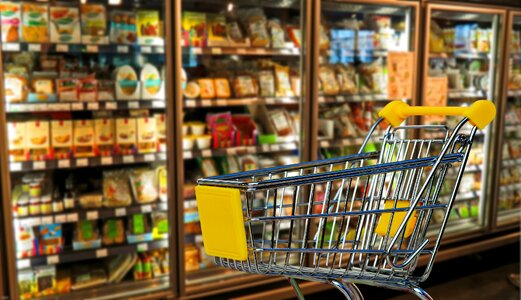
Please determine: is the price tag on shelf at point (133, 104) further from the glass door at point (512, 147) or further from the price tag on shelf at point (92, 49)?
the glass door at point (512, 147)

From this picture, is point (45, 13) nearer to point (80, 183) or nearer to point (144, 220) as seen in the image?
point (80, 183)

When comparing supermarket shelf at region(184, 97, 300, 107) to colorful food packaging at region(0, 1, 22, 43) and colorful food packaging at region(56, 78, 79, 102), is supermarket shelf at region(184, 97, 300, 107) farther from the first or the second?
colorful food packaging at region(0, 1, 22, 43)

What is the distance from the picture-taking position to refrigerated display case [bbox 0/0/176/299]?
2711 mm

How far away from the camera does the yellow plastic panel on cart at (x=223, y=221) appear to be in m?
1.08

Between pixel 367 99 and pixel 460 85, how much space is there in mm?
1034

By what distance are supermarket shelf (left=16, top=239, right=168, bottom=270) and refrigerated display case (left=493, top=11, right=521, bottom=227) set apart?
2853 millimetres

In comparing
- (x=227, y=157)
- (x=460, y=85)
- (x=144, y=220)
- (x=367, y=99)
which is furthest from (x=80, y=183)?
(x=460, y=85)

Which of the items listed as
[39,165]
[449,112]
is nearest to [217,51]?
[39,165]

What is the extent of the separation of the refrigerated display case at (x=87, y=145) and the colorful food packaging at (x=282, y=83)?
780mm

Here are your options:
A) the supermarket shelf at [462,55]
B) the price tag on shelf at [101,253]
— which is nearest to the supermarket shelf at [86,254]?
the price tag on shelf at [101,253]

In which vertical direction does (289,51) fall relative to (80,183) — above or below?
above

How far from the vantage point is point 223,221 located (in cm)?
111

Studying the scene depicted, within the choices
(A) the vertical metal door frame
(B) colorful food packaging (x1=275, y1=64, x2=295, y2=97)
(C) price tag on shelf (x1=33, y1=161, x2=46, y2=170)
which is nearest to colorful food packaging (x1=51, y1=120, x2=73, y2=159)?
(C) price tag on shelf (x1=33, y1=161, x2=46, y2=170)

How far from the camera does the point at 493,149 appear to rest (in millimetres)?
4164
